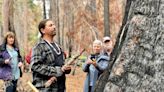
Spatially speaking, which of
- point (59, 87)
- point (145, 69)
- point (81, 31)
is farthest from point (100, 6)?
point (145, 69)

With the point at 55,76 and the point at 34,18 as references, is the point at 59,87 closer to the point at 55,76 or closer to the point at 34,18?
the point at 55,76

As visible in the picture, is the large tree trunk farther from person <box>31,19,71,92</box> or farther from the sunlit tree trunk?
the sunlit tree trunk

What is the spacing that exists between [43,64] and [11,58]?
323 cm

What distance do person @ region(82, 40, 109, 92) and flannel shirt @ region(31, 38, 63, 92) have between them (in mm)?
1573

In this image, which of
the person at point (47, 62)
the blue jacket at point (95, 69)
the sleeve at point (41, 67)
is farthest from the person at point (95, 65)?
the sleeve at point (41, 67)

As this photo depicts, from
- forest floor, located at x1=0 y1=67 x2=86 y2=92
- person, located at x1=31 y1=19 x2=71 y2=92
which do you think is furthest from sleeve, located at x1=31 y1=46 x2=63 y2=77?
forest floor, located at x1=0 y1=67 x2=86 y2=92

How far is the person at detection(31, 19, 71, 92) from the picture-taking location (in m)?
5.47

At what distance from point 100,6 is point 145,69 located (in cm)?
3703

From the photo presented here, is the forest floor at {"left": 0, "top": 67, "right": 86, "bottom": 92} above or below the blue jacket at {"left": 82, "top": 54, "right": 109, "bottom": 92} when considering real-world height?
below

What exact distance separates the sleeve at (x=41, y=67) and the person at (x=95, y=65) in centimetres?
162

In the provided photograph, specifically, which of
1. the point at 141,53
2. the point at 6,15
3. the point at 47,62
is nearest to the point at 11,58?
the point at 47,62

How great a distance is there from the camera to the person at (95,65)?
7184mm

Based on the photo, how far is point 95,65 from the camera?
280 inches

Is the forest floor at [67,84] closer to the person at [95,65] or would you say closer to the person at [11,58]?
the person at [11,58]
